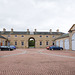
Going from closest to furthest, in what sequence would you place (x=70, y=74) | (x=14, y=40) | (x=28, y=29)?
1. (x=70, y=74)
2. (x=14, y=40)
3. (x=28, y=29)

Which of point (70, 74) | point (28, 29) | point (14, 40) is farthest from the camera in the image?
point (28, 29)

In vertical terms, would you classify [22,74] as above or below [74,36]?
below

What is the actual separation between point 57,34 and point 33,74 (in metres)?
36.6

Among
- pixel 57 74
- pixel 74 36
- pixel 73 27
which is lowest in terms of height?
pixel 57 74

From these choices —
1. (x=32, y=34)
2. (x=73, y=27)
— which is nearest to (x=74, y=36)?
(x=73, y=27)

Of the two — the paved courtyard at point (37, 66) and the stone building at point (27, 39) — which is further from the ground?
the stone building at point (27, 39)

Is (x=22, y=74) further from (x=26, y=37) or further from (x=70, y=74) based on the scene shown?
(x=26, y=37)

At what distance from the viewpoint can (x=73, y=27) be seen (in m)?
21.4

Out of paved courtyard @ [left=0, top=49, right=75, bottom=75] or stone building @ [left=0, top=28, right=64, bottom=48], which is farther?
stone building @ [left=0, top=28, right=64, bottom=48]

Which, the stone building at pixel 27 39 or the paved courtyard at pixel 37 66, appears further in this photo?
the stone building at pixel 27 39

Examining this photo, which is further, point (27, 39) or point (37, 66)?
point (27, 39)

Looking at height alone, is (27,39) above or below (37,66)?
above

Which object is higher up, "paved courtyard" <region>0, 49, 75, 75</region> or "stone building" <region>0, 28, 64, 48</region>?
"stone building" <region>0, 28, 64, 48</region>

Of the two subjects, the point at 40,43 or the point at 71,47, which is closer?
the point at 71,47
